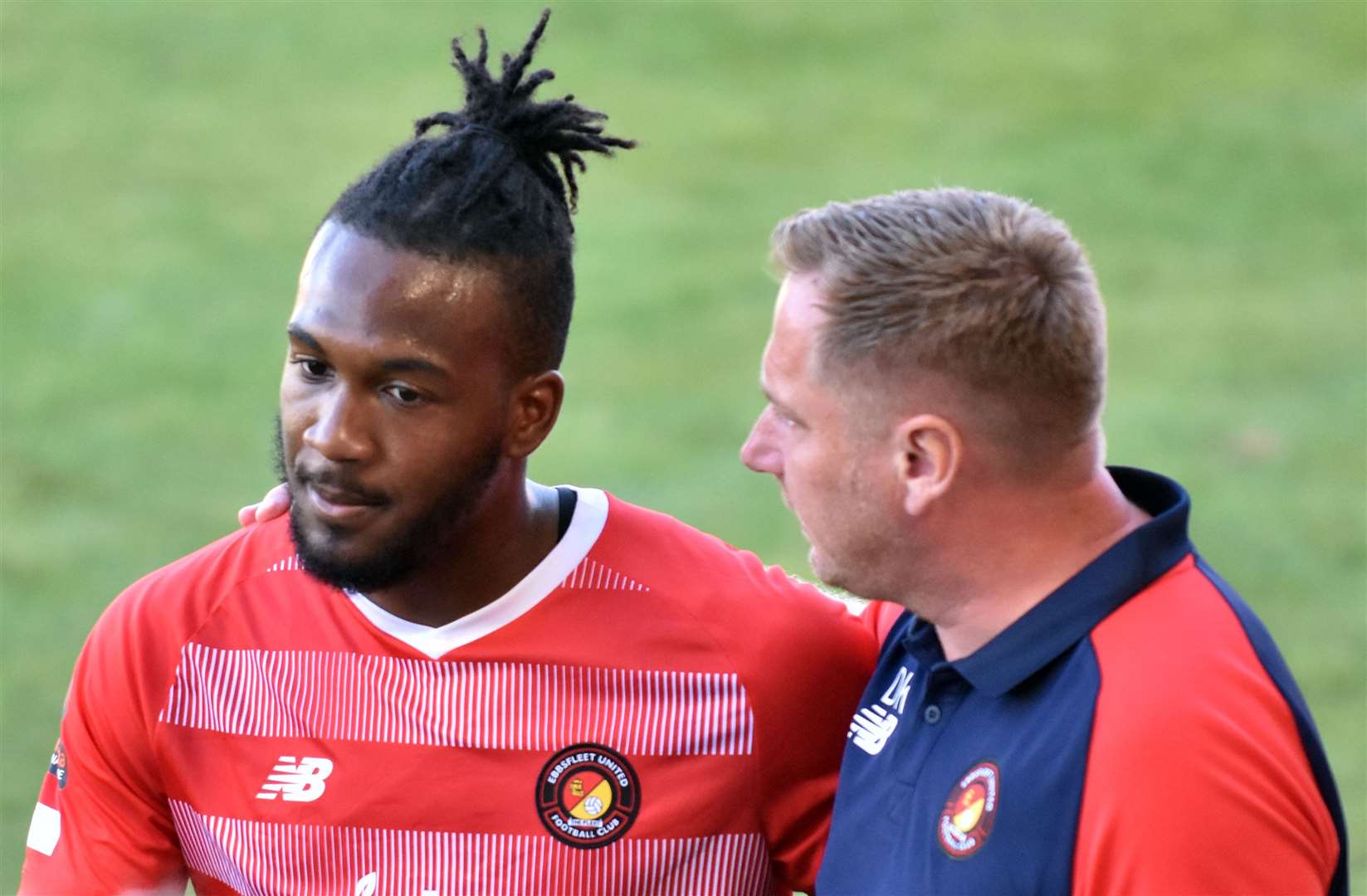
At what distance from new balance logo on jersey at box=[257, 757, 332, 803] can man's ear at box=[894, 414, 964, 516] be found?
108 centimetres

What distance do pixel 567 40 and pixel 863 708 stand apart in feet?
43.2

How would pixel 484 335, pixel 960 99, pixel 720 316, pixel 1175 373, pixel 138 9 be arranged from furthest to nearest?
pixel 138 9 < pixel 960 99 < pixel 720 316 < pixel 1175 373 < pixel 484 335

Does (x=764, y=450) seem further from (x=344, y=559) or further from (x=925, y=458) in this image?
(x=344, y=559)

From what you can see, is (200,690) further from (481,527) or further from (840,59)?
(840,59)

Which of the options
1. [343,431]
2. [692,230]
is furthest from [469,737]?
[692,230]

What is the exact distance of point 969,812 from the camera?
2.53 metres

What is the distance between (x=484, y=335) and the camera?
2920 millimetres

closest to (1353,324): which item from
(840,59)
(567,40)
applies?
(840,59)

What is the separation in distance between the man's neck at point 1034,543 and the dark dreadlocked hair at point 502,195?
819 mm

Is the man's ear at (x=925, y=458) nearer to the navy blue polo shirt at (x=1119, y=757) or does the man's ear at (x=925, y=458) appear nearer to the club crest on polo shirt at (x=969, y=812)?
the navy blue polo shirt at (x=1119, y=757)

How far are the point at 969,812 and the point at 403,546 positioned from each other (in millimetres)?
978

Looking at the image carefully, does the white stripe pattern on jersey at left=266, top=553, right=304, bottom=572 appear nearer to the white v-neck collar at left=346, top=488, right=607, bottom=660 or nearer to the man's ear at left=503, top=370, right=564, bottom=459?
the white v-neck collar at left=346, top=488, right=607, bottom=660

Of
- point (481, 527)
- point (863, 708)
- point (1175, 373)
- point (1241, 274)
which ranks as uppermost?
point (1241, 274)

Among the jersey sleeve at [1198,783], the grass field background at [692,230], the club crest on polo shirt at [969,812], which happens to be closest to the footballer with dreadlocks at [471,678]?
the club crest on polo shirt at [969,812]
